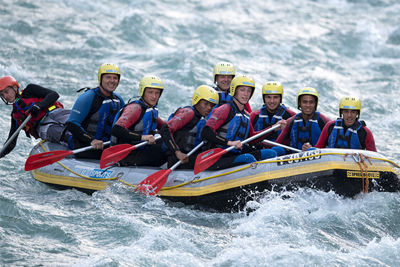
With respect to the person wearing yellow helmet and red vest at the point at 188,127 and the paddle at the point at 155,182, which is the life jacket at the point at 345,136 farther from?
the paddle at the point at 155,182

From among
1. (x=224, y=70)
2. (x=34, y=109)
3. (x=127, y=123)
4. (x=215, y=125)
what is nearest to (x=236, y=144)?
(x=215, y=125)

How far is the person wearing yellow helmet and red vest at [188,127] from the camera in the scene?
7461 millimetres

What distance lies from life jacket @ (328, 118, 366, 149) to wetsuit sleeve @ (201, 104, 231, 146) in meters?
1.37

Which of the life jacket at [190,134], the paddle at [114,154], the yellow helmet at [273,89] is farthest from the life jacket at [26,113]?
the yellow helmet at [273,89]

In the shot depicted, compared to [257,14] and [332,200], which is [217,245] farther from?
[257,14]

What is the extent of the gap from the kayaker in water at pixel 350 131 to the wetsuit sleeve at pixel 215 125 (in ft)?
4.51

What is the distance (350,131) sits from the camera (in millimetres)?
7367

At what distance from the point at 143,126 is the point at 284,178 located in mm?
2127

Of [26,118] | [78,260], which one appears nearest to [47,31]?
[26,118]

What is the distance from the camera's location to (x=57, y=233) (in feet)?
21.6

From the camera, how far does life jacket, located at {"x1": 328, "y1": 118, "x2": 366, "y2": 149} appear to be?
7.37 metres

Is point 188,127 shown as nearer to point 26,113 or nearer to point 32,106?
point 32,106

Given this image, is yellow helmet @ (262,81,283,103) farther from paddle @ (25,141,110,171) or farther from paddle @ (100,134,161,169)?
paddle @ (25,141,110,171)

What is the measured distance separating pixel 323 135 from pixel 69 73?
8981 mm
